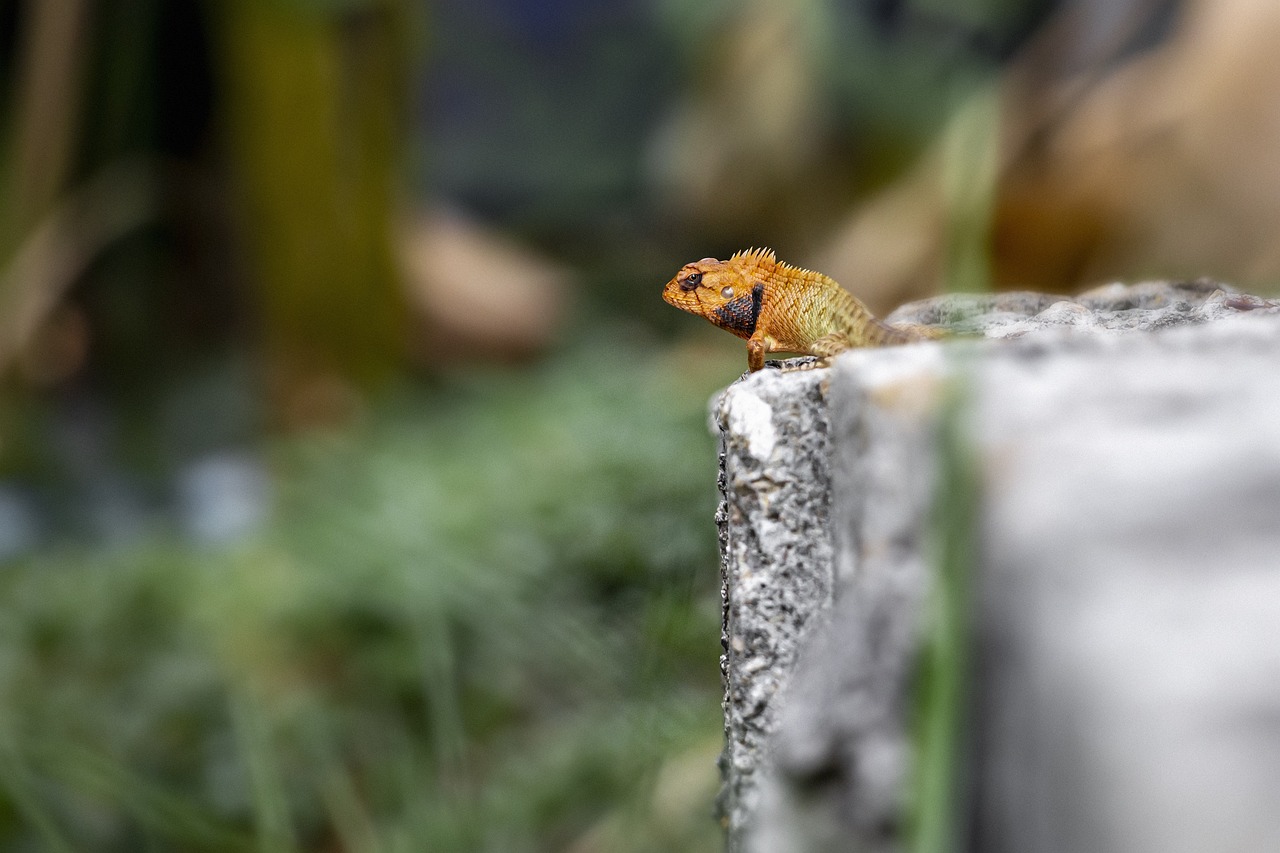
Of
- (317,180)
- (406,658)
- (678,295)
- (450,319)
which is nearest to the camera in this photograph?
(678,295)

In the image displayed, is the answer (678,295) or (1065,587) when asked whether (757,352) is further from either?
(1065,587)

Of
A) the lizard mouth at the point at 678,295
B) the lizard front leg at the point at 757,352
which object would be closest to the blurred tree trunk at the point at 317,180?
the lizard mouth at the point at 678,295

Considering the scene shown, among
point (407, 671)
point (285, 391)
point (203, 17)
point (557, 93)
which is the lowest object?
point (407, 671)

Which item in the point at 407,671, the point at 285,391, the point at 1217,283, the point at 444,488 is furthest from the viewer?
the point at 285,391

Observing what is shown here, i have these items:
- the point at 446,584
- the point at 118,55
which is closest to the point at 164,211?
the point at 118,55

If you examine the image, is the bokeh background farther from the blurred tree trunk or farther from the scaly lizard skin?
the scaly lizard skin

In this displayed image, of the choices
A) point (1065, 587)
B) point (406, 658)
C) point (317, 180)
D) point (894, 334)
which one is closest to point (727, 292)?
point (894, 334)

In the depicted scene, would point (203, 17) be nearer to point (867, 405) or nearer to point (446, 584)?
point (446, 584)
